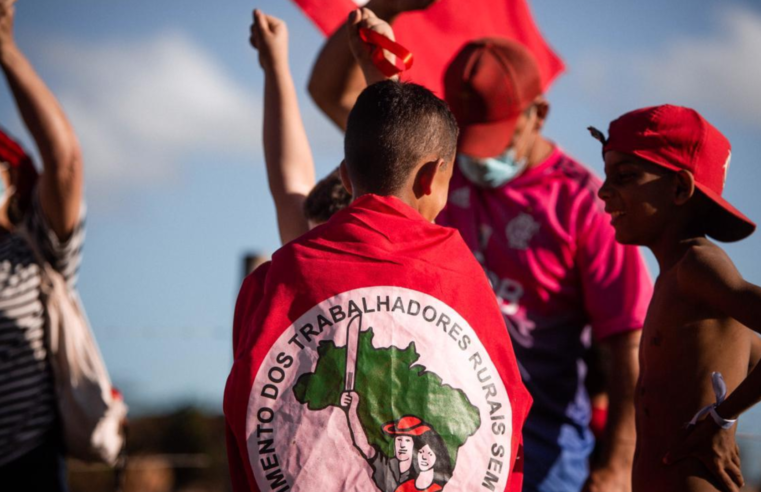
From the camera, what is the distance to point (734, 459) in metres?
2.26

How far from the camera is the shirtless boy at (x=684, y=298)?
2.22 meters

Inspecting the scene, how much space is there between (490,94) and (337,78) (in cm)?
72

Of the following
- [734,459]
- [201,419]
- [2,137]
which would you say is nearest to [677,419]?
[734,459]

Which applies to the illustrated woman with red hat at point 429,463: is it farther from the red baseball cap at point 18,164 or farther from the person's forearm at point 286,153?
the red baseball cap at point 18,164

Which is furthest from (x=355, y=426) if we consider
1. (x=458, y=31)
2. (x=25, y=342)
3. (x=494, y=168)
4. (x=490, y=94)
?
(x=458, y=31)

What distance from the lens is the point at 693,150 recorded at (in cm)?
255

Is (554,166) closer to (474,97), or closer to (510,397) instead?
(474,97)

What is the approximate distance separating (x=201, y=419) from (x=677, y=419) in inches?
502

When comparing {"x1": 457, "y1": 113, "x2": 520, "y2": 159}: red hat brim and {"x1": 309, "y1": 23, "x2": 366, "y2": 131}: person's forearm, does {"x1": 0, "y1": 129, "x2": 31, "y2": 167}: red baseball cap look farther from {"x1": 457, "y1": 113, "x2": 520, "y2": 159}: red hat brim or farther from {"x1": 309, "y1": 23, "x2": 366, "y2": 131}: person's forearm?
{"x1": 457, "y1": 113, "x2": 520, "y2": 159}: red hat brim

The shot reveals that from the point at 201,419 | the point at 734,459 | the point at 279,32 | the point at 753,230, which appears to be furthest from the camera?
the point at 201,419

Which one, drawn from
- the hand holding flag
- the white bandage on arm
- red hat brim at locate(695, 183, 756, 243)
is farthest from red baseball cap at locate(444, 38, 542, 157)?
the white bandage on arm

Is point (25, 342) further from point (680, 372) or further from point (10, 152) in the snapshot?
point (680, 372)

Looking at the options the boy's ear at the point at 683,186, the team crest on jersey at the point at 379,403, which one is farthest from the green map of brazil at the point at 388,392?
the boy's ear at the point at 683,186

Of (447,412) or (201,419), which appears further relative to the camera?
(201,419)
